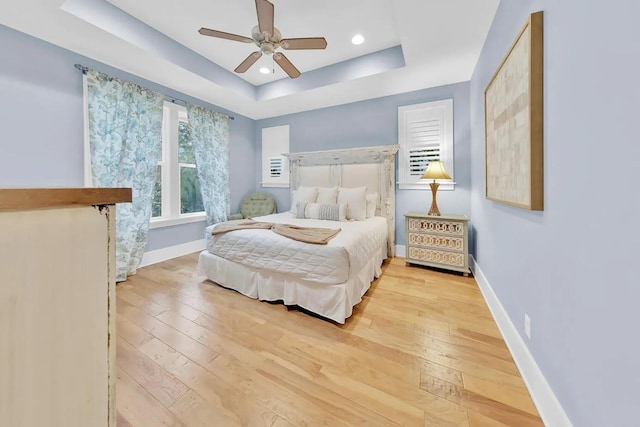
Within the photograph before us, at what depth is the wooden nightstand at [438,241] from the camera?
2.94m

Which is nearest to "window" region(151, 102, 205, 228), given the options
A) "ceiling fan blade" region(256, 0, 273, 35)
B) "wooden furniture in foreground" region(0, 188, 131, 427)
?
"ceiling fan blade" region(256, 0, 273, 35)

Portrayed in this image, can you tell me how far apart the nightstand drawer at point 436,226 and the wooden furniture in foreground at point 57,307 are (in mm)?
3100

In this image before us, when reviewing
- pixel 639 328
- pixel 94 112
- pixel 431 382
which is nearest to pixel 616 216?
pixel 639 328

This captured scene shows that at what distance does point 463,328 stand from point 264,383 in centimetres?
152

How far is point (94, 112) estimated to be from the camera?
8.94 feet

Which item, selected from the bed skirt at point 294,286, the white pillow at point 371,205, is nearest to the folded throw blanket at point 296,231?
the bed skirt at point 294,286

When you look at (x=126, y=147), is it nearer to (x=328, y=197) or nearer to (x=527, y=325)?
(x=328, y=197)

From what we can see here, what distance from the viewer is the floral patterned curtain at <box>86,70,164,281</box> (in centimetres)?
275

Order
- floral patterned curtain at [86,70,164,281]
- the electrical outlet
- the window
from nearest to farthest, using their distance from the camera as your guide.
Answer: the electrical outlet, floral patterned curtain at [86,70,164,281], the window

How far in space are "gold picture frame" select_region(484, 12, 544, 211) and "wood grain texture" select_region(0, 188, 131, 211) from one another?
70.0 inches

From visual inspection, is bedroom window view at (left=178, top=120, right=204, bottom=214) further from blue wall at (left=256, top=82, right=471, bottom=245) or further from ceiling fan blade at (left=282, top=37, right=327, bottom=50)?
ceiling fan blade at (left=282, top=37, right=327, bottom=50)

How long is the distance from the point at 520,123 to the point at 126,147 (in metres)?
3.86

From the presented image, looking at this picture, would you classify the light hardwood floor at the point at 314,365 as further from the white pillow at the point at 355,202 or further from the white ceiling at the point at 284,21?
the white ceiling at the point at 284,21

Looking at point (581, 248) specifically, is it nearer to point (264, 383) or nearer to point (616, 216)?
point (616, 216)
